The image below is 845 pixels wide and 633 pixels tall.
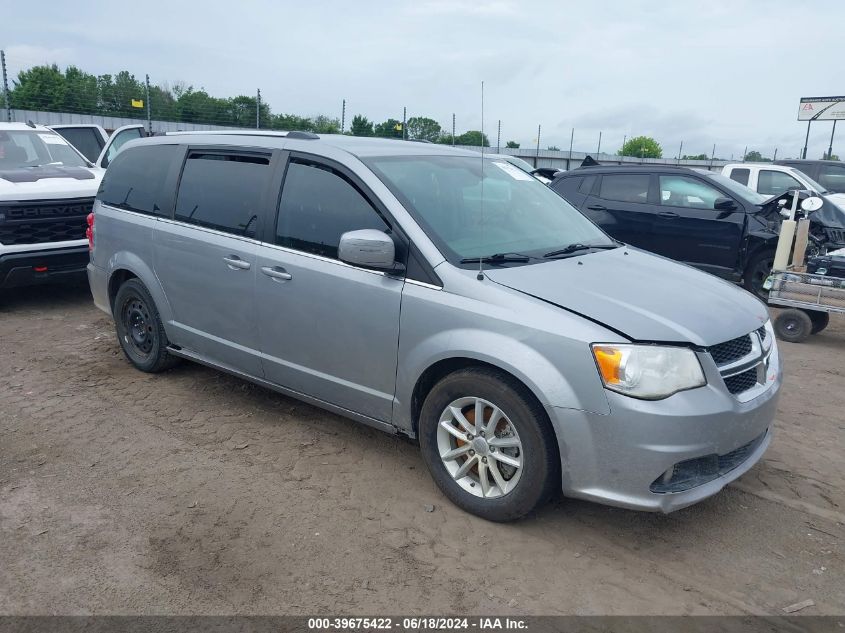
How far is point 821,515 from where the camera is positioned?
3.60 metres

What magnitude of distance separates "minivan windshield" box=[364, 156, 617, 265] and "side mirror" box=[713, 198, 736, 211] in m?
4.88

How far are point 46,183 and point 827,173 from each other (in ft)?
45.6

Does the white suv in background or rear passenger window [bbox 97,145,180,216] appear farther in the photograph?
the white suv in background

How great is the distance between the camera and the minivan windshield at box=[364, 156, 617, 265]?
379 cm

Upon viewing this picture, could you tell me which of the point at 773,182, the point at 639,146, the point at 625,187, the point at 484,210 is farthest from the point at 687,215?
the point at 639,146

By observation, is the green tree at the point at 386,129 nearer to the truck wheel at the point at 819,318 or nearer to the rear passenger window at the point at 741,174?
the rear passenger window at the point at 741,174

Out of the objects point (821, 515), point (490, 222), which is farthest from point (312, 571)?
point (821, 515)

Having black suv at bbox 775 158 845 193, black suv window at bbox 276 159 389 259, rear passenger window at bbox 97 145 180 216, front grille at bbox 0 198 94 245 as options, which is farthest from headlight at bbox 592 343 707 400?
black suv at bbox 775 158 845 193

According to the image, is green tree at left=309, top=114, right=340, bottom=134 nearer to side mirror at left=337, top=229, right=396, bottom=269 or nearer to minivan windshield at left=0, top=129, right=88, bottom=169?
minivan windshield at left=0, top=129, right=88, bottom=169

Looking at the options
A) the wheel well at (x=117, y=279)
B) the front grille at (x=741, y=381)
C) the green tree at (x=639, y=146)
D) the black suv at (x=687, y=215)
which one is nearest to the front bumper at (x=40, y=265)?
the wheel well at (x=117, y=279)

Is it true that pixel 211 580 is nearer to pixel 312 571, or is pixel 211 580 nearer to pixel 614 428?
pixel 312 571

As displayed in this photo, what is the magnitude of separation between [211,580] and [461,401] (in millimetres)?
1395

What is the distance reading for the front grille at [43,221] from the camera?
Answer: 23.4 feet

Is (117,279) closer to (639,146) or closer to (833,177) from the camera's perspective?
(833,177)
